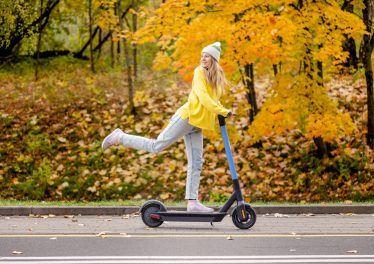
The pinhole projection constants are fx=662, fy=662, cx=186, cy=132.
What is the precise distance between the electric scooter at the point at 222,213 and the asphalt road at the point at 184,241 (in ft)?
0.42

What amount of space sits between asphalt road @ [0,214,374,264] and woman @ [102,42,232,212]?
2.46ft

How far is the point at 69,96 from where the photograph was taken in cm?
2111

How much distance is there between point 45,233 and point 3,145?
36.9 feet

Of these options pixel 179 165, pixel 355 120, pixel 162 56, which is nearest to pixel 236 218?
pixel 162 56

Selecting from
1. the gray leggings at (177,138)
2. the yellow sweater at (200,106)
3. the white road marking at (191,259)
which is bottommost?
the white road marking at (191,259)

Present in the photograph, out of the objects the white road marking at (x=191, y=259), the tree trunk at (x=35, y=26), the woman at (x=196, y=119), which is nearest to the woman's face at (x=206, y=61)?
the woman at (x=196, y=119)

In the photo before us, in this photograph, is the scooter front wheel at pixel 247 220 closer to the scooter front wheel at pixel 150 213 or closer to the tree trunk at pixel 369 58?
the scooter front wheel at pixel 150 213

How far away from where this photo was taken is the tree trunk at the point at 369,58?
15211 mm

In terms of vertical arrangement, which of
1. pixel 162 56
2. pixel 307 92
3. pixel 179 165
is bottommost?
pixel 179 165

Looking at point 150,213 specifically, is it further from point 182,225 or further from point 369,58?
point 369,58

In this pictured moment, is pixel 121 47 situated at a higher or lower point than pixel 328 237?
higher

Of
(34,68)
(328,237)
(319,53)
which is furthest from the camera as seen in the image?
(34,68)

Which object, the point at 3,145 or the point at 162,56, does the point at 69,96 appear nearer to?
the point at 3,145

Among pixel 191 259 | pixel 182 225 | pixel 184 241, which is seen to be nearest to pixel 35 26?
pixel 182 225
